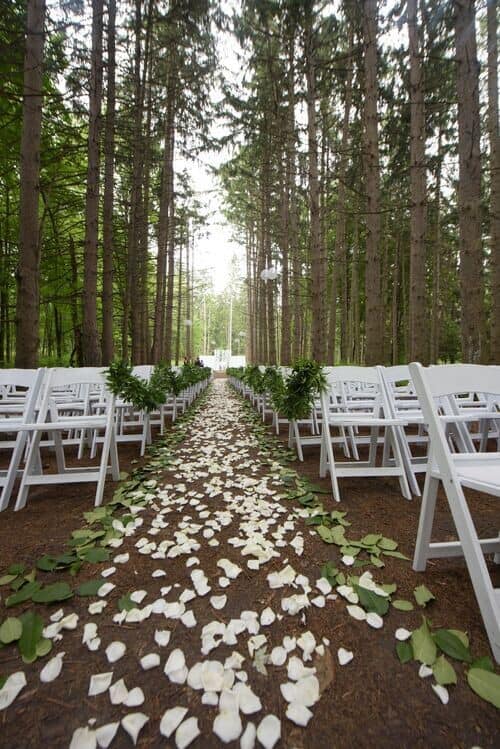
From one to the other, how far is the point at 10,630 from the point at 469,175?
267 inches

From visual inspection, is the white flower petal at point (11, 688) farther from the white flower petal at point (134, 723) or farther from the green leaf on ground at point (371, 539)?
the green leaf on ground at point (371, 539)

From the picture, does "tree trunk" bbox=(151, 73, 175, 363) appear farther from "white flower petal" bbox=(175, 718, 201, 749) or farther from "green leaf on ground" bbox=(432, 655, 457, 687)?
"green leaf on ground" bbox=(432, 655, 457, 687)

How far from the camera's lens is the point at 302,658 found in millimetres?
1267

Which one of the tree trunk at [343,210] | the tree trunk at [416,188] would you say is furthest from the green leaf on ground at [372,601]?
the tree trunk at [343,210]

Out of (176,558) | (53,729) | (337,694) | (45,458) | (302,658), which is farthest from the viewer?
(45,458)

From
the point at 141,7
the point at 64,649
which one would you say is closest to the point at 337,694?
the point at 64,649

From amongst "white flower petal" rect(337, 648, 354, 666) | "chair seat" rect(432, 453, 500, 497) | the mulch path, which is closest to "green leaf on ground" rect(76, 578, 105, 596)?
the mulch path

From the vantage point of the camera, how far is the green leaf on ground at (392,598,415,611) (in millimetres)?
1500

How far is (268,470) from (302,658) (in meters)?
2.44

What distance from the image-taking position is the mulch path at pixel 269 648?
1015 mm

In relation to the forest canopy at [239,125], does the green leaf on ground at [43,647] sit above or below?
below

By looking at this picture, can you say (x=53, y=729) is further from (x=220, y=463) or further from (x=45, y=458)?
(x=45, y=458)

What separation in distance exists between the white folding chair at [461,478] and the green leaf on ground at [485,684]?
12 cm

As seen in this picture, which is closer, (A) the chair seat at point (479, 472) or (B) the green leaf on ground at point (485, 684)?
(B) the green leaf on ground at point (485, 684)
